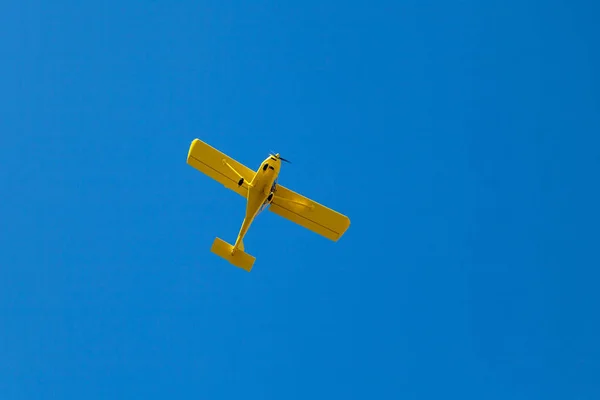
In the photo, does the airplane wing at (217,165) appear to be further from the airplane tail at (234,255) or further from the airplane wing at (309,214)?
the airplane tail at (234,255)

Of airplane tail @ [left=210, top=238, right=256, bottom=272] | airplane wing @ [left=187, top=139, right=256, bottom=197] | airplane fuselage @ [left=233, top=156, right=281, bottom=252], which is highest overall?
airplane wing @ [left=187, top=139, right=256, bottom=197]

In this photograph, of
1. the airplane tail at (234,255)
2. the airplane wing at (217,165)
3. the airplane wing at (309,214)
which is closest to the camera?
the airplane wing at (217,165)

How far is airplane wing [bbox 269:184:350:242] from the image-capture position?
1282 inches

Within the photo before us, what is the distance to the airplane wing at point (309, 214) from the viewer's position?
3256 centimetres

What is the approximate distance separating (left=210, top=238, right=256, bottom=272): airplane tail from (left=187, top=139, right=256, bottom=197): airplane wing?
344cm

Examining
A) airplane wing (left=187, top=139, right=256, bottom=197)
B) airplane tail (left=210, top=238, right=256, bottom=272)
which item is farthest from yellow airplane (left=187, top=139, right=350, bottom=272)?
airplane tail (left=210, top=238, right=256, bottom=272)

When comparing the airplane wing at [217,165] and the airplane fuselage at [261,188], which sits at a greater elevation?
the airplane wing at [217,165]

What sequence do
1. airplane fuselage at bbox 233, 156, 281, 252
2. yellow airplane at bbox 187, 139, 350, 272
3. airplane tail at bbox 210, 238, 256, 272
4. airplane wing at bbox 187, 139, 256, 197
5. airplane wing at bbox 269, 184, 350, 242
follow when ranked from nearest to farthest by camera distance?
airplane fuselage at bbox 233, 156, 281, 252
yellow airplane at bbox 187, 139, 350, 272
airplane wing at bbox 187, 139, 256, 197
airplane wing at bbox 269, 184, 350, 242
airplane tail at bbox 210, 238, 256, 272

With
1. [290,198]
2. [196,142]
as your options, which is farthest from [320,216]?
[196,142]

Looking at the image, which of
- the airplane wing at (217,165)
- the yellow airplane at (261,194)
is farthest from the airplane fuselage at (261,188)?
the airplane wing at (217,165)

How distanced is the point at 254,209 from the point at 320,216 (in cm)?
351

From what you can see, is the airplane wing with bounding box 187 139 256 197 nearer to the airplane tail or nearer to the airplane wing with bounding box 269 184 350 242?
the airplane wing with bounding box 269 184 350 242

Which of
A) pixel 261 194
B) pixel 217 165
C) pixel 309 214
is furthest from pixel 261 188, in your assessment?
pixel 309 214

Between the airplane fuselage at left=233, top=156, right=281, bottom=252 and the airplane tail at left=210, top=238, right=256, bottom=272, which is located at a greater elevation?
the airplane fuselage at left=233, top=156, right=281, bottom=252
